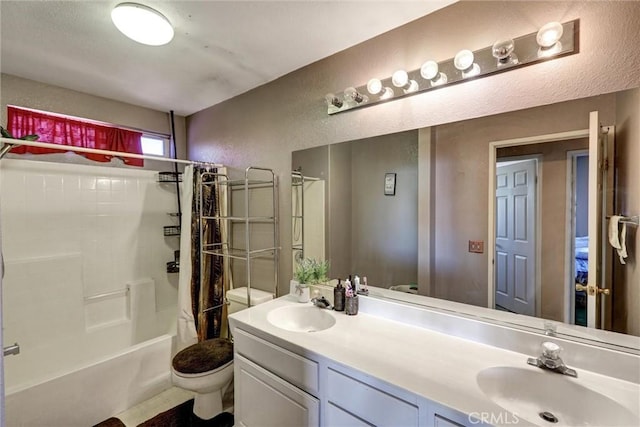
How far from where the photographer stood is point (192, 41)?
1.76 m

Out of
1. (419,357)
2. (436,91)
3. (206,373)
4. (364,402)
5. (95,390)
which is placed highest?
(436,91)

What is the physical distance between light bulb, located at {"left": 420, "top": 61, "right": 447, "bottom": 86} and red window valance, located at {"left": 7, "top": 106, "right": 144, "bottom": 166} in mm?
2648

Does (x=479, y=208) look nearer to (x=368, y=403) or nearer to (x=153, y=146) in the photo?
(x=368, y=403)

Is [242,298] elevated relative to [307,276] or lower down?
lower down

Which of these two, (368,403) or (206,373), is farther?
(206,373)

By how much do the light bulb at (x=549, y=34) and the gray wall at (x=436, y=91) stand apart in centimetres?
7

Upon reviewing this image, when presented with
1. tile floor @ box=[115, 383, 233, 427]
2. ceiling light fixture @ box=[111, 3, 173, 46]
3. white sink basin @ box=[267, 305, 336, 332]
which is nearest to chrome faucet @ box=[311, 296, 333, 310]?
white sink basin @ box=[267, 305, 336, 332]

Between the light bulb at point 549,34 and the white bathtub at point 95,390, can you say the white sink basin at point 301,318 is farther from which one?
the light bulb at point 549,34

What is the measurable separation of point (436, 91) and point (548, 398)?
1420mm

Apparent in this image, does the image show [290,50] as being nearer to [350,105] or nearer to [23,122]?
[350,105]

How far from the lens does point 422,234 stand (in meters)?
1.57

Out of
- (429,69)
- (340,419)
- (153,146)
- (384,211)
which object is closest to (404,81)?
(429,69)

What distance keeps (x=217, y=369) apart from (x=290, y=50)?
2.08m

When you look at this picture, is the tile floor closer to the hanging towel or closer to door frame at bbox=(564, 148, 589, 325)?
door frame at bbox=(564, 148, 589, 325)
